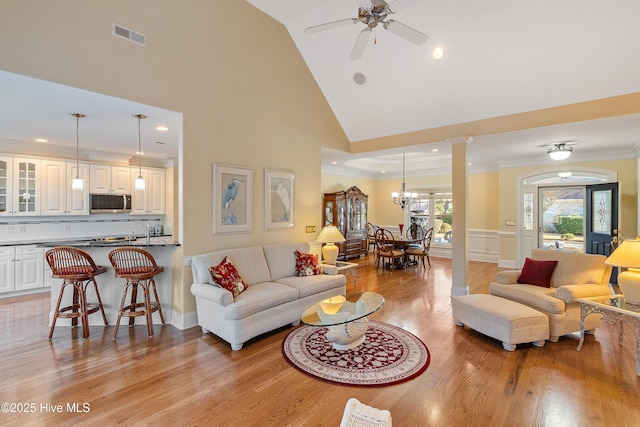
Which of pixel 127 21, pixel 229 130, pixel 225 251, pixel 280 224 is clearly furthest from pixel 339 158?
pixel 127 21

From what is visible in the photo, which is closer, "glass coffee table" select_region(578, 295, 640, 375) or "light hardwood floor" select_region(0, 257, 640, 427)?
"light hardwood floor" select_region(0, 257, 640, 427)

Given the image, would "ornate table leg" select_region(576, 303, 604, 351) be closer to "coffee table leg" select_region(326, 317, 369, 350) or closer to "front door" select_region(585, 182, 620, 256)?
"coffee table leg" select_region(326, 317, 369, 350)

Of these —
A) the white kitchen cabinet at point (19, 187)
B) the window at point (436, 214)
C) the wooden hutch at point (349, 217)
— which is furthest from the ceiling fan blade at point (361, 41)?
Answer: the window at point (436, 214)

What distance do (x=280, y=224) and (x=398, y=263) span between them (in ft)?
13.0

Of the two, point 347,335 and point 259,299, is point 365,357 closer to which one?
point 347,335

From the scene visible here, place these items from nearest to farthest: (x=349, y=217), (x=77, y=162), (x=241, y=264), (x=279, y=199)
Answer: (x=241, y=264) → (x=279, y=199) → (x=77, y=162) → (x=349, y=217)

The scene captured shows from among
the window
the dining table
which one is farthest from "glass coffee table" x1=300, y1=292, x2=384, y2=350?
the window

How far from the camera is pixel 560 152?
5.58 m

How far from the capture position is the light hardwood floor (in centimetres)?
225

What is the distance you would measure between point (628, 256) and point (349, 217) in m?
6.13

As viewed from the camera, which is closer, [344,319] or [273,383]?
[273,383]

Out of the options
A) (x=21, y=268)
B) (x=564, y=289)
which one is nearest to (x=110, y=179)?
(x=21, y=268)

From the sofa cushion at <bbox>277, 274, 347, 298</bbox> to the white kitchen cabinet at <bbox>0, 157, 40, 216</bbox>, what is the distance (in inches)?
192

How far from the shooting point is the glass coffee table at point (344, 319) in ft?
10.0
